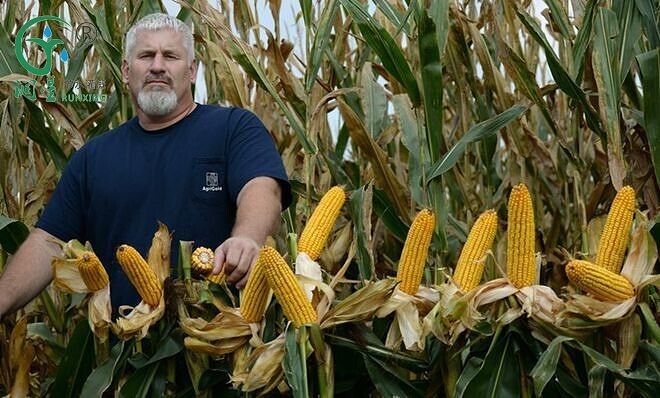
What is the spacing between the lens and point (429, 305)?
2502mm

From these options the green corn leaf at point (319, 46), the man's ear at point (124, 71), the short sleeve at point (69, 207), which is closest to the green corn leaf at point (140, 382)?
the short sleeve at point (69, 207)

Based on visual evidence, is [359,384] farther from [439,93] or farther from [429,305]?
[439,93]

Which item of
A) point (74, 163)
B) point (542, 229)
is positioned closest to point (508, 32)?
point (542, 229)

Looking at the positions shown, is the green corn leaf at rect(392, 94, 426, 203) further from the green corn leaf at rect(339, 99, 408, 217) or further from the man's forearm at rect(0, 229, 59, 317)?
the man's forearm at rect(0, 229, 59, 317)

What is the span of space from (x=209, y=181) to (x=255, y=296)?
33.0 inches

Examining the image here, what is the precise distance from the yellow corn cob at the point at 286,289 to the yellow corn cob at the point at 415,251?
24cm

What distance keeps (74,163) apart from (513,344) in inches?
65.5

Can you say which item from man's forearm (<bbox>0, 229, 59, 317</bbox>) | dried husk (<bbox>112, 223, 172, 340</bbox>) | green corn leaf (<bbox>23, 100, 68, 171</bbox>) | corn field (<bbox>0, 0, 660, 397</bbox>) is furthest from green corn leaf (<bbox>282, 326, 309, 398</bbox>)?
green corn leaf (<bbox>23, 100, 68, 171</bbox>)

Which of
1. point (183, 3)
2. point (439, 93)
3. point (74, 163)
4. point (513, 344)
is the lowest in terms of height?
point (513, 344)

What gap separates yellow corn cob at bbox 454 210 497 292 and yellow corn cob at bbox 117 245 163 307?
0.73 meters

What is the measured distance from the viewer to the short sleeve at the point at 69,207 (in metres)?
3.33

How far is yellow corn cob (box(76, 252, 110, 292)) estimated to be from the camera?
2.46 metres

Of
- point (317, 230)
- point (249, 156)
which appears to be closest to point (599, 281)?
point (317, 230)

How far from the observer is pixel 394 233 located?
10.9ft
